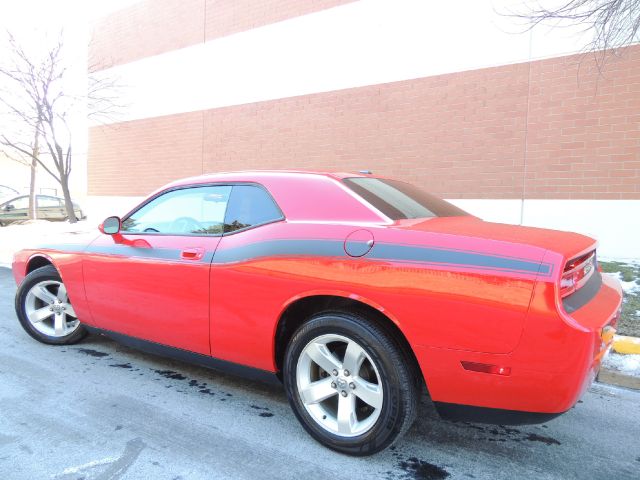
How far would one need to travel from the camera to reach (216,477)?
2434mm

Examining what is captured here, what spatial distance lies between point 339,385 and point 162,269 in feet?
4.95

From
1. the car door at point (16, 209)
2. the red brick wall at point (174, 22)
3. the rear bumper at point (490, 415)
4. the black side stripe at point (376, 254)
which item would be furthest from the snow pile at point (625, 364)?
the car door at point (16, 209)

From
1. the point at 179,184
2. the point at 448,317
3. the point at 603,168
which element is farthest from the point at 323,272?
the point at 603,168

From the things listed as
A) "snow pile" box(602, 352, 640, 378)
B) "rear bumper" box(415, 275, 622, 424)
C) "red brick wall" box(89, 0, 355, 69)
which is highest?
"red brick wall" box(89, 0, 355, 69)

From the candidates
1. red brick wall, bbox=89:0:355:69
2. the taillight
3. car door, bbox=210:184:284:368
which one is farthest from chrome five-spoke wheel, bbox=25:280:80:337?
red brick wall, bbox=89:0:355:69

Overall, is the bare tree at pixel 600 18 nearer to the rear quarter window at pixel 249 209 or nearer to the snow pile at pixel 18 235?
the rear quarter window at pixel 249 209

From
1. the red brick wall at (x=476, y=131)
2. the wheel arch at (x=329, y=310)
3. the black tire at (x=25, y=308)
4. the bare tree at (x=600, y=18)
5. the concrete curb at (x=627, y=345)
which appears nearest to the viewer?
the wheel arch at (x=329, y=310)

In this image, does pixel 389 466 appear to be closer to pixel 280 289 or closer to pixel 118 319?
pixel 280 289

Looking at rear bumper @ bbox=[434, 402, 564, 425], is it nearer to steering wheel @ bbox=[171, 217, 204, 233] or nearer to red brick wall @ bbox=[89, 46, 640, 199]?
steering wheel @ bbox=[171, 217, 204, 233]

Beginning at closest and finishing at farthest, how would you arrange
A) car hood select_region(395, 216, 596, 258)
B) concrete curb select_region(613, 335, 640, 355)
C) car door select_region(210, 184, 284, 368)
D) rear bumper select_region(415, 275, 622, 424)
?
rear bumper select_region(415, 275, 622, 424), car hood select_region(395, 216, 596, 258), car door select_region(210, 184, 284, 368), concrete curb select_region(613, 335, 640, 355)

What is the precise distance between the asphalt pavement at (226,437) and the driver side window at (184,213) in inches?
45.1

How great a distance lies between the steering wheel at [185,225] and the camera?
3412mm

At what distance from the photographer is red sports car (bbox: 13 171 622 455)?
2154mm

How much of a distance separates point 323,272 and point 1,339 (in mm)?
3739
